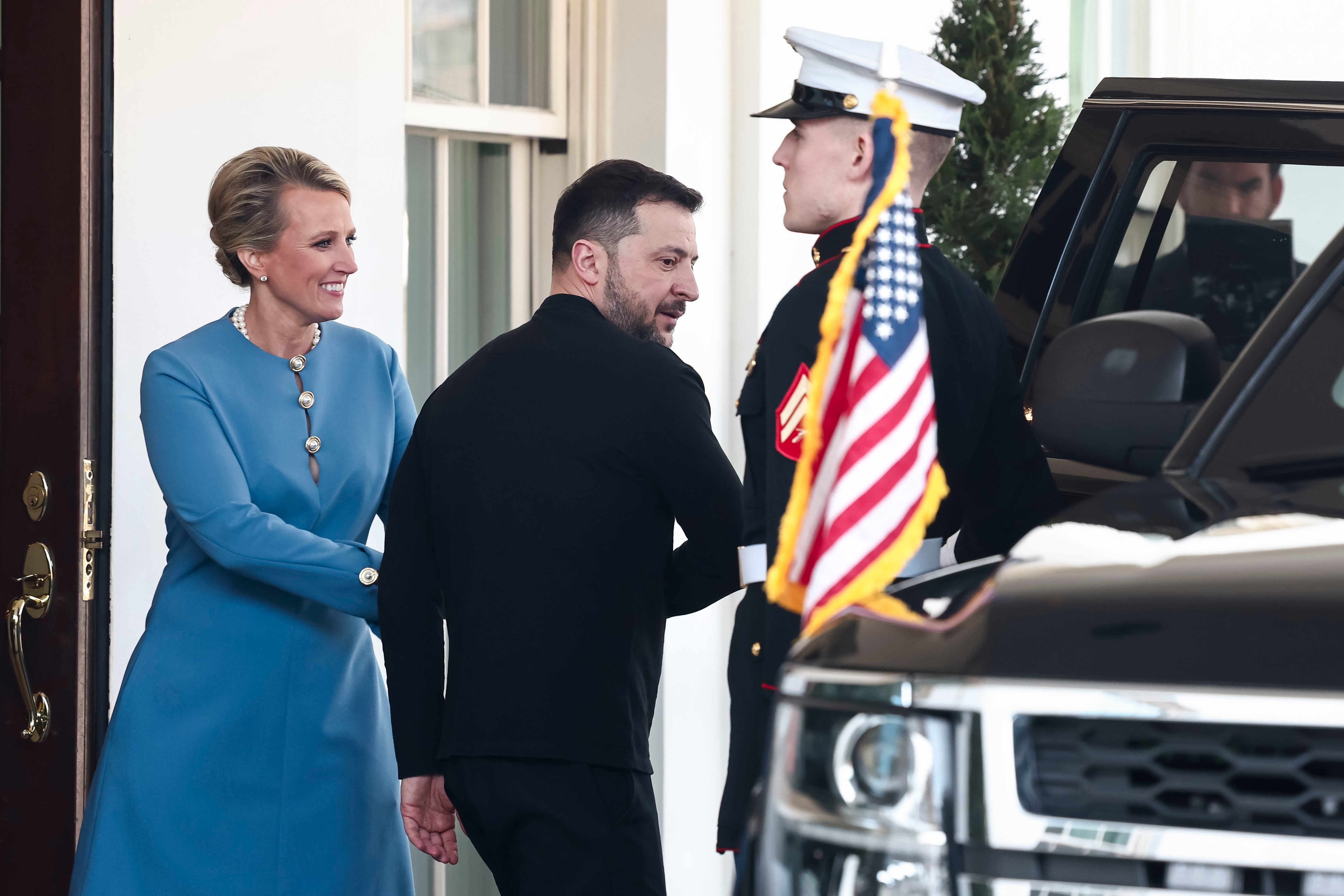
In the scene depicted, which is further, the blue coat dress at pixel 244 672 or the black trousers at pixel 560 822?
the blue coat dress at pixel 244 672

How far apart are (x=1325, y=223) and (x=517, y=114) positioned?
2391 millimetres

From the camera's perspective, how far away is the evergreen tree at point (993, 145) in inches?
181

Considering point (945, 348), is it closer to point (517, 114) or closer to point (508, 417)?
point (508, 417)

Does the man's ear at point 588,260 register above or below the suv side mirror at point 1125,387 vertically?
above

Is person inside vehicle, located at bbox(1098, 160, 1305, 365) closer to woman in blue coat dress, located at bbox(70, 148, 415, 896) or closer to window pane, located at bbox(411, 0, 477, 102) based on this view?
woman in blue coat dress, located at bbox(70, 148, 415, 896)

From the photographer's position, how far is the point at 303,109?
352 cm

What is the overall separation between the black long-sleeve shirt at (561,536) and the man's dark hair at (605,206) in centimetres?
20

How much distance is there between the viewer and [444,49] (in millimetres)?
4078

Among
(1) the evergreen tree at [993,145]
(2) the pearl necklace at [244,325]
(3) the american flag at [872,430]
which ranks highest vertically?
(1) the evergreen tree at [993,145]

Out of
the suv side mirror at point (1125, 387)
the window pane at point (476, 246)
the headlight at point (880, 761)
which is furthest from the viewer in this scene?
the window pane at point (476, 246)

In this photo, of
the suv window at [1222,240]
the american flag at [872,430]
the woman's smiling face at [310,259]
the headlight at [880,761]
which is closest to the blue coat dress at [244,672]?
the woman's smiling face at [310,259]

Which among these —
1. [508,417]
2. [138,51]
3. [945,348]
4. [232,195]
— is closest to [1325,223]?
[945,348]

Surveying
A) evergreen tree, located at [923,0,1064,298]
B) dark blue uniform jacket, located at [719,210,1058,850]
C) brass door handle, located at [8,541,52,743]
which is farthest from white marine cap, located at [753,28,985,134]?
evergreen tree, located at [923,0,1064,298]

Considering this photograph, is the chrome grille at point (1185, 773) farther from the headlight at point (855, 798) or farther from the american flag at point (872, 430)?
the american flag at point (872, 430)
